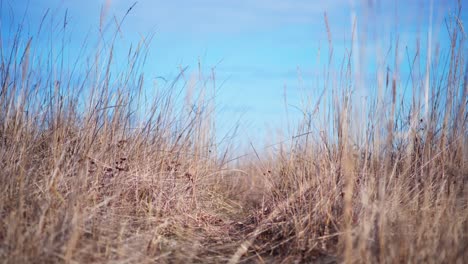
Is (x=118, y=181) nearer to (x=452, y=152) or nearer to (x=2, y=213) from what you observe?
(x=2, y=213)

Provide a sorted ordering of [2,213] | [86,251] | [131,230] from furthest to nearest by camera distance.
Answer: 1. [131,230]
2. [2,213]
3. [86,251]

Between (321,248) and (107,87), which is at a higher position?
(107,87)

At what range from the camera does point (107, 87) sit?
9.07 ft

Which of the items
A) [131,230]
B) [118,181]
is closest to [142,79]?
[118,181]

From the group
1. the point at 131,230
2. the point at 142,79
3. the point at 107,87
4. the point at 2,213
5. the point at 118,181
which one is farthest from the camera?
the point at 142,79

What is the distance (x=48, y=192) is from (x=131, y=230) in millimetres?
471

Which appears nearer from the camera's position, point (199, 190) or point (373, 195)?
point (373, 195)

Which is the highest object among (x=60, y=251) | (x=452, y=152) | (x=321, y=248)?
(x=452, y=152)

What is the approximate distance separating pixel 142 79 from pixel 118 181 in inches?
31.7

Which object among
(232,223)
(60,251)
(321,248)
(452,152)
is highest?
(452,152)

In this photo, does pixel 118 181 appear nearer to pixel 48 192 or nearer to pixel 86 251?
pixel 48 192

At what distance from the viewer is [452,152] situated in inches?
101

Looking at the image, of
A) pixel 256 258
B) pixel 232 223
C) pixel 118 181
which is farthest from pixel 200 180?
pixel 256 258

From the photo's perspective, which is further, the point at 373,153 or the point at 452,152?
the point at 452,152
